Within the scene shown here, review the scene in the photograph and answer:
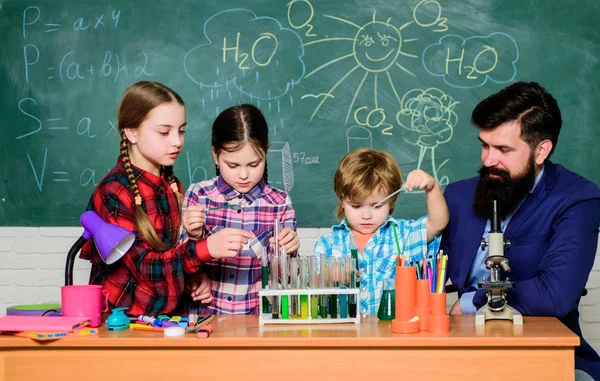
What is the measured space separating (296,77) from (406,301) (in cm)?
212

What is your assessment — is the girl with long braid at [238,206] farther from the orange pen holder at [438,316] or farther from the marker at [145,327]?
the orange pen holder at [438,316]

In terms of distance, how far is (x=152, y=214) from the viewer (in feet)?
8.36

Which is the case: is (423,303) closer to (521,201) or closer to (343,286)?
(343,286)

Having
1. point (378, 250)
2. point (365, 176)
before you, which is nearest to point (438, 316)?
point (378, 250)

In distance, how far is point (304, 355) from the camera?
191 cm

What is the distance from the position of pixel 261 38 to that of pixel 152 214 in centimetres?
163

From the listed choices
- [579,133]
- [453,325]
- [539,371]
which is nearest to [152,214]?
[453,325]

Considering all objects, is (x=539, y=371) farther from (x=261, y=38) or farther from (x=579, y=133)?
(x=261, y=38)

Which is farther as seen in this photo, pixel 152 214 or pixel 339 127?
pixel 339 127

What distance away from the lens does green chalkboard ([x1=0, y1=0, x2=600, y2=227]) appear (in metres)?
3.78

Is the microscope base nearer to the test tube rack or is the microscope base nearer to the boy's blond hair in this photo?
the test tube rack

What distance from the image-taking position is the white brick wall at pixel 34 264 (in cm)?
398

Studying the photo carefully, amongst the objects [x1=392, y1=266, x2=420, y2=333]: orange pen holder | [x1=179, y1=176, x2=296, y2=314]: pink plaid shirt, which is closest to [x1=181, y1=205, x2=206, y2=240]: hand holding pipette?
[x1=179, y1=176, x2=296, y2=314]: pink plaid shirt

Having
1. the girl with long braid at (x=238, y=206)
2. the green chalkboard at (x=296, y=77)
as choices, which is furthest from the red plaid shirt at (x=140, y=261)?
Result: the green chalkboard at (x=296, y=77)
